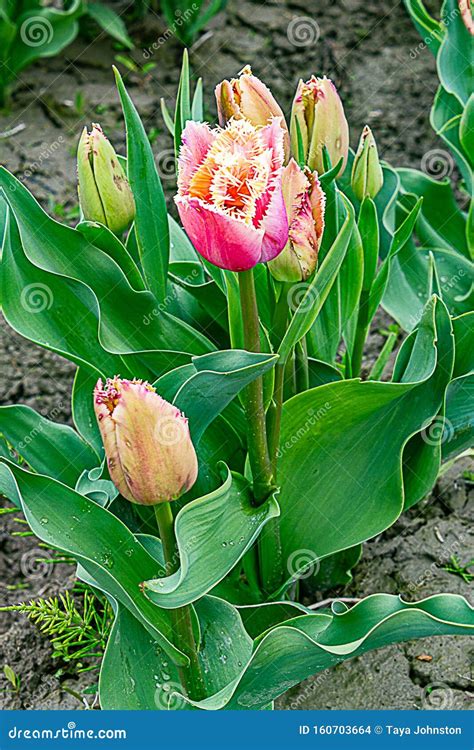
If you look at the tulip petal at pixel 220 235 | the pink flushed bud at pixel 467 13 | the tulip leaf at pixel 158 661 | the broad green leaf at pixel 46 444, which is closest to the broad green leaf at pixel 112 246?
the broad green leaf at pixel 46 444

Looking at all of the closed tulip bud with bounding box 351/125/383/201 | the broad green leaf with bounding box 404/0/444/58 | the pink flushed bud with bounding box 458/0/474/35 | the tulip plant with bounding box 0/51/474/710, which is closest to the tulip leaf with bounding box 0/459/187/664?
the tulip plant with bounding box 0/51/474/710

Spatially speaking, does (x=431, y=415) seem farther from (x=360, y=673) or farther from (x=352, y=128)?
(x=352, y=128)

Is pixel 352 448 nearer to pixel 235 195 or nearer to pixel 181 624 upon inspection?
pixel 181 624

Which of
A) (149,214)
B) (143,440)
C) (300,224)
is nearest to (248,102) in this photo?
(300,224)

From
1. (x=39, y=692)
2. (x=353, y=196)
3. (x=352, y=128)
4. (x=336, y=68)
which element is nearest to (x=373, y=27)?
(x=336, y=68)

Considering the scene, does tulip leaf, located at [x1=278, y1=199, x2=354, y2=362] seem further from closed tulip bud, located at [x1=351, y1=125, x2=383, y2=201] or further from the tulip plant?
closed tulip bud, located at [x1=351, y1=125, x2=383, y2=201]

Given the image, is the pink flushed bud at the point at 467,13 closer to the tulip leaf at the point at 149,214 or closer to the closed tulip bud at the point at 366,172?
the closed tulip bud at the point at 366,172

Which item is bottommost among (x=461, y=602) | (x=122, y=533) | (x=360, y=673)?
(x=360, y=673)
